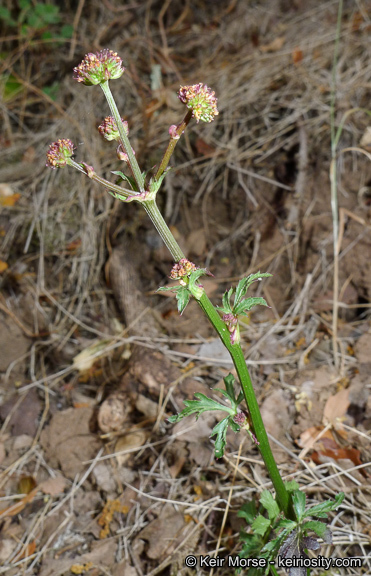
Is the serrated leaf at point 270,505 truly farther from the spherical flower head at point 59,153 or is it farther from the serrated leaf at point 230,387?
the spherical flower head at point 59,153

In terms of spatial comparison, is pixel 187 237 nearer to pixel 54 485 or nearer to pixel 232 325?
pixel 54 485

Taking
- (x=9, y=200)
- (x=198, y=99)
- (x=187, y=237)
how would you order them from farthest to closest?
1. (x=9, y=200)
2. (x=187, y=237)
3. (x=198, y=99)

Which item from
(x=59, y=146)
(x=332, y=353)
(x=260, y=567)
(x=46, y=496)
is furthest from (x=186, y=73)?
(x=260, y=567)

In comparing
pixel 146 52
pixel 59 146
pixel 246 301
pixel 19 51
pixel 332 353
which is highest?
pixel 19 51

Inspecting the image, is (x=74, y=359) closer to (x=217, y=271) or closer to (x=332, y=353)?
(x=217, y=271)

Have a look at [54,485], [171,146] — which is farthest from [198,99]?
[54,485]
